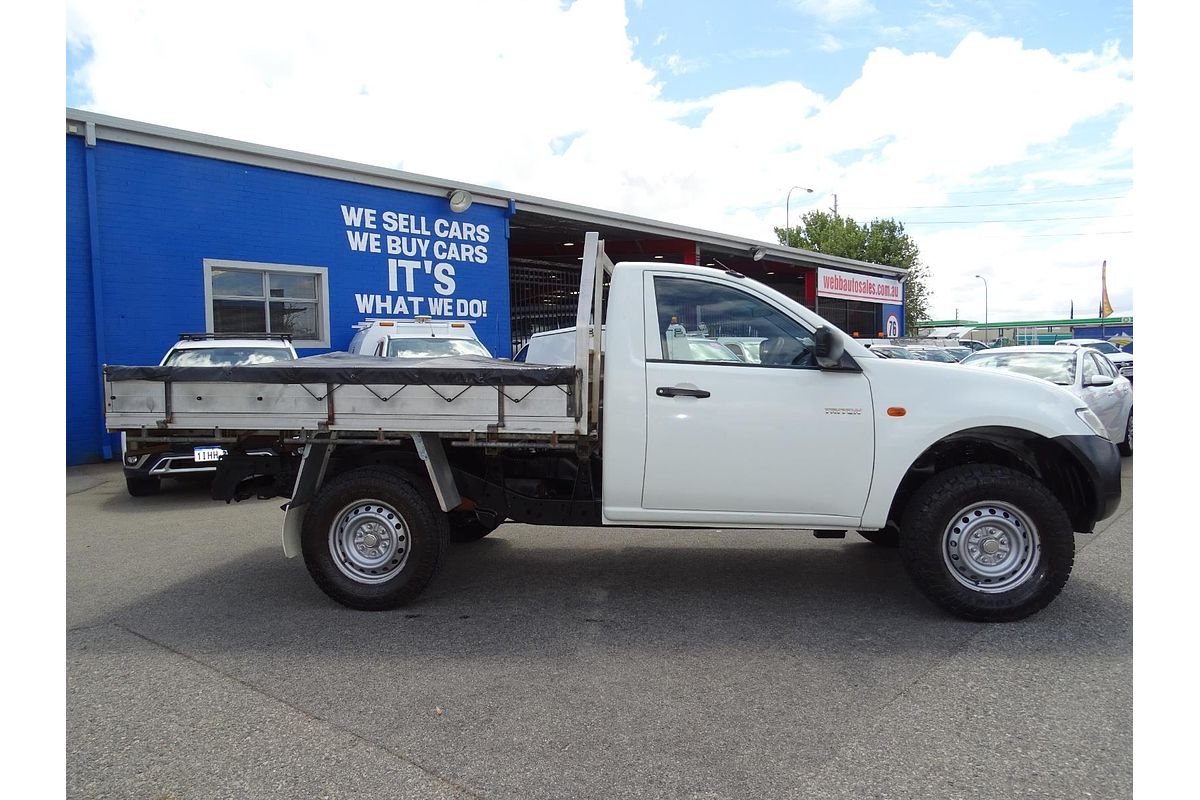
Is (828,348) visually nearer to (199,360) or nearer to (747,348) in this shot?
(747,348)

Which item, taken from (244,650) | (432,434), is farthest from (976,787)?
(244,650)

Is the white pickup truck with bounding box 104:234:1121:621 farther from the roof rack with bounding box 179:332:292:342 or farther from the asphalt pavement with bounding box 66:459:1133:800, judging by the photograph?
the roof rack with bounding box 179:332:292:342

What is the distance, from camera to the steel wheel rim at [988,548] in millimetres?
4598

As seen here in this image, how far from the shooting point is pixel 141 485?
8945mm

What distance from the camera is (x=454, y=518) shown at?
6273 mm

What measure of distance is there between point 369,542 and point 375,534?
0.21 ft

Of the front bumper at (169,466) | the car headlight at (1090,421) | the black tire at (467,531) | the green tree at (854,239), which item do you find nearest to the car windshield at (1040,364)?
the car headlight at (1090,421)

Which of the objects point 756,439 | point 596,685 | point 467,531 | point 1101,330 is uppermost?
point 1101,330

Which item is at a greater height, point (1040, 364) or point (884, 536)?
point (1040, 364)

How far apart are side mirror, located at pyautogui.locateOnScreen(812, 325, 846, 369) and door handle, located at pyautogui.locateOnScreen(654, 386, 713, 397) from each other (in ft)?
2.23

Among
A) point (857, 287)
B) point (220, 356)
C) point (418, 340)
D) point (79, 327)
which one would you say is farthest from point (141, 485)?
point (857, 287)

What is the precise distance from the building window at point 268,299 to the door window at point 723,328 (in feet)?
34.2

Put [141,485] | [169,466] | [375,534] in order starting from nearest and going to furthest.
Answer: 1. [375,534]
2. [169,466]
3. [141,485]

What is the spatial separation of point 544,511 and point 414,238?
11.5 metres
